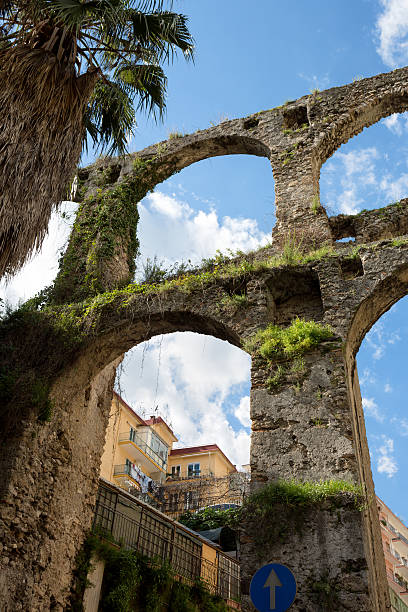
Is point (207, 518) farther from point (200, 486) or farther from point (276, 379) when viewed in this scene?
point (276, 379)

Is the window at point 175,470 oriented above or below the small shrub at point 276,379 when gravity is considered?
above

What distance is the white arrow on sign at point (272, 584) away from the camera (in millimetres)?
4128

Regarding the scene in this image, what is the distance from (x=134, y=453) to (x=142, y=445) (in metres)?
0.69

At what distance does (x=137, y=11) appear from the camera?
305 inches

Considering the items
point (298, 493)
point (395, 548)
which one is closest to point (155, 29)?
point (298, 493)

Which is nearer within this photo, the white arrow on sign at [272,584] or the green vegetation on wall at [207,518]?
the white arrow on sign at [272,584]

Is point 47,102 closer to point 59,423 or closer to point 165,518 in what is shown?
point 59,423

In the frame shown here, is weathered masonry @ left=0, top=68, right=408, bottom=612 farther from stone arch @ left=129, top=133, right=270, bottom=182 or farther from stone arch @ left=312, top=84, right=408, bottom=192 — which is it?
stone arch @ left=129, top=133, right=270, bottom=182

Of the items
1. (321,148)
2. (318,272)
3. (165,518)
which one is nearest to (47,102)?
(318,272)

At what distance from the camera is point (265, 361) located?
7.16 metres

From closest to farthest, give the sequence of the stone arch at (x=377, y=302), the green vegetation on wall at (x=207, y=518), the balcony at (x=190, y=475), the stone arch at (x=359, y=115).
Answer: the stone arch at (x=377, y=302), the stone arch at (x=359, y=115), the green vegetation on wall at (x=207, y=518), the balcony at (x=190, y=475)

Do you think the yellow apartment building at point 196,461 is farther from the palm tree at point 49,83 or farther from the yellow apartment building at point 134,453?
the palm tree at point 49,83

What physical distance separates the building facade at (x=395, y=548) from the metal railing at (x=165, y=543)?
1545 centimetres

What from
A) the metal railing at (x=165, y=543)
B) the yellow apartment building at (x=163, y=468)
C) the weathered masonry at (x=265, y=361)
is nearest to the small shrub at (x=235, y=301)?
the weathered masonry at (x=265, y=361)
